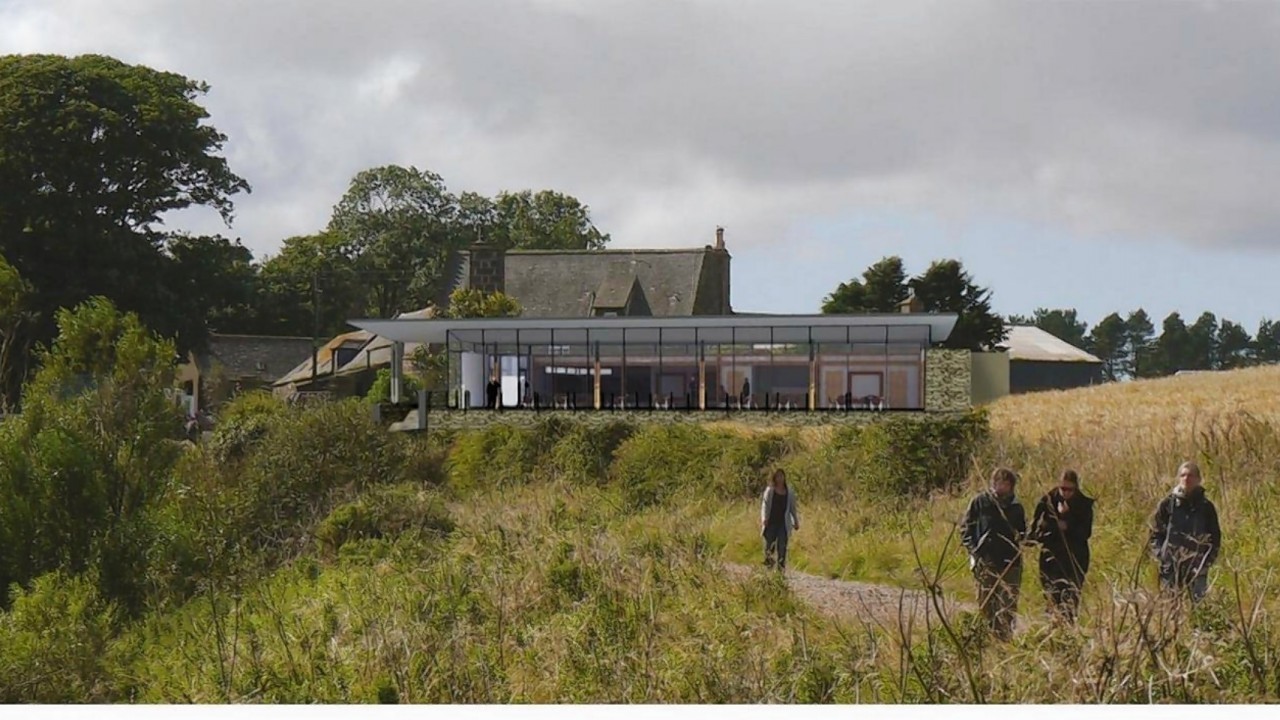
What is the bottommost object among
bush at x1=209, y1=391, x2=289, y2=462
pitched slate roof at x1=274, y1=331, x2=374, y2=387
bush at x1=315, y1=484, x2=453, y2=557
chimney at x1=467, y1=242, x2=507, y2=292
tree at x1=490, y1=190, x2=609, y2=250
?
bush at x1=315, y1=484, x2=453, y2=557

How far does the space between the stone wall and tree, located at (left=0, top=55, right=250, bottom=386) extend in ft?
60.1

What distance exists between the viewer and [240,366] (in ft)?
152

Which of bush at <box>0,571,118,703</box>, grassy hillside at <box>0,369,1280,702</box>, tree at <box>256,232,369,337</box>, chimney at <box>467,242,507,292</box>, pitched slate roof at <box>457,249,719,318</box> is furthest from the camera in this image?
tree at <box>256,232,369,337</box>

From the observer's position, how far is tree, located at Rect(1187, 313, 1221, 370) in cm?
6350

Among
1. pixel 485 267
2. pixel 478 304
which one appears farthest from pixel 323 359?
pixel 478 304

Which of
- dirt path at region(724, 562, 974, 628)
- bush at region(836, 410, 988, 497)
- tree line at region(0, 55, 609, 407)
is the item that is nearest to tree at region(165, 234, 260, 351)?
tree line at region(0, 55, 609, 407)

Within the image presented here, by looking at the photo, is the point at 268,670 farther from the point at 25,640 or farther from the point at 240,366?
the point at 240,366

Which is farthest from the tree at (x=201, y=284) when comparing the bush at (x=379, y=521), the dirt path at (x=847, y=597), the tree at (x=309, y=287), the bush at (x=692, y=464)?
the dirt path at (x=847, y=597)

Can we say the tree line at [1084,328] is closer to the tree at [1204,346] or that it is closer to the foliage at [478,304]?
the tree at [1204,346]

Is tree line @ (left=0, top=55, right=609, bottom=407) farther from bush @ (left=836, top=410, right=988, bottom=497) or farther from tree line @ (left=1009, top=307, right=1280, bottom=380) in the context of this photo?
tree line @ (left=1009, top=307, right=1280, bottom=380)

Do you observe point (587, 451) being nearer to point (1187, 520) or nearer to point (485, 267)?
point (485, 267)

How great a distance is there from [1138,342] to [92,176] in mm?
44108

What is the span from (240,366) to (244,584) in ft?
92.2

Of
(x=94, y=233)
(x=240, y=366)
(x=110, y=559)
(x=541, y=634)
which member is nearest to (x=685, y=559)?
(x=541, y=634)
